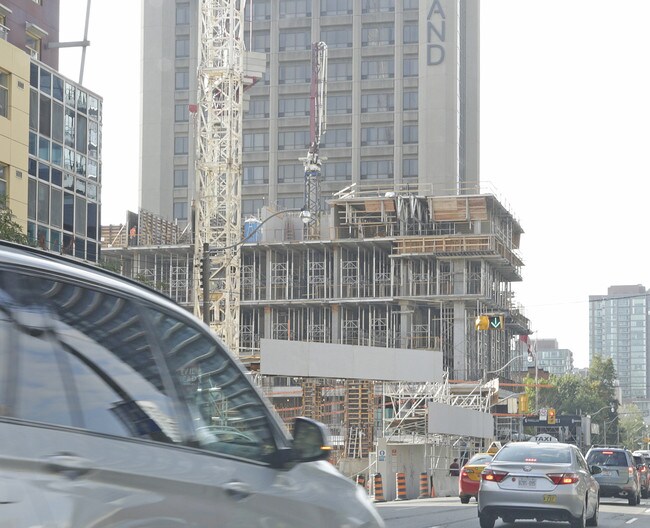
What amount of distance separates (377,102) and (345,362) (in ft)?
287

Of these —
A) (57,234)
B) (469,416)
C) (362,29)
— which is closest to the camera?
(57,234)

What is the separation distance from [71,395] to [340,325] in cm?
9737

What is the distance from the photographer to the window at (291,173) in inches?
5074

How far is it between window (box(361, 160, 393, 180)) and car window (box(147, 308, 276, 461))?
12048 cm

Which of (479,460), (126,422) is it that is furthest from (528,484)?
(479,460)

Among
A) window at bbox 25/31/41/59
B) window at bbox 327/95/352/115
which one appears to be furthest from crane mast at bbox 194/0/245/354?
window at bbox 327/95/352/115

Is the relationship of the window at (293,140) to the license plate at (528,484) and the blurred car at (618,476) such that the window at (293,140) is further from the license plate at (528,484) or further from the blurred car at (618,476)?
the license plate at (528,484)

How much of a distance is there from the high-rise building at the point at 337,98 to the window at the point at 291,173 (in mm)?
107

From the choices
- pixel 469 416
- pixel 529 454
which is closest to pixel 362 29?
pixel 469 416

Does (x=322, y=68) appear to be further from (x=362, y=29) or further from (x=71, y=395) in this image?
(x=71, y=395)

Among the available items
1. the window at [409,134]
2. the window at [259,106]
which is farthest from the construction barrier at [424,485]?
the window at [259,106]

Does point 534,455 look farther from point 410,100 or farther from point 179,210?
point 179,210

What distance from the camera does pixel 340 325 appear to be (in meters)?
101

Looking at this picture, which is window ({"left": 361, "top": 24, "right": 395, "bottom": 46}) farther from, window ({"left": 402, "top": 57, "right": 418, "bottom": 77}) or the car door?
the car door
